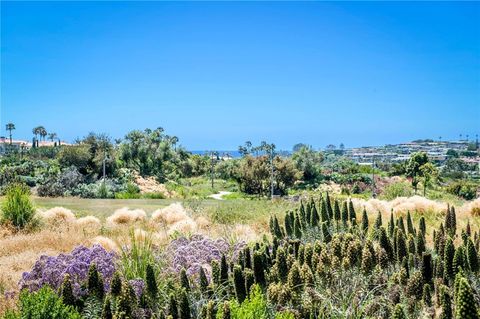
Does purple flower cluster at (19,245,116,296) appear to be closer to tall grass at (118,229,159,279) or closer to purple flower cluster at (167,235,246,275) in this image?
tall grass at (118,229,159,279)

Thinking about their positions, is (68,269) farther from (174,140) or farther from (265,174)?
(174,140)

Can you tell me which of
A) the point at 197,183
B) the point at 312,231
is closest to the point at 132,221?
the point at 312,231

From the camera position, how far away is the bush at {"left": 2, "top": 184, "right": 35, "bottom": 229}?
1289cm

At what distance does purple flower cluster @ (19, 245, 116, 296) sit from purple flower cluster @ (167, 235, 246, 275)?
908 mm

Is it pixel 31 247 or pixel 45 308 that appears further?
pixel 31 247

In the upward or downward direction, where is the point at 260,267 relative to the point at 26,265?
upward

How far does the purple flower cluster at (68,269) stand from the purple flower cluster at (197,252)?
91cm

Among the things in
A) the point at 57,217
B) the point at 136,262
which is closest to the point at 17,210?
the point at 57,217

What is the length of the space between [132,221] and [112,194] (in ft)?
59.6

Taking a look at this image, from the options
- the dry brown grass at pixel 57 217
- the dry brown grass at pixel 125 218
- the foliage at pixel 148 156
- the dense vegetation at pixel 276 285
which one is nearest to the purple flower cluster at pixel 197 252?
the dense vegetation at pixel 276 285

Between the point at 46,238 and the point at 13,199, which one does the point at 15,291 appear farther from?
the point at 13,199

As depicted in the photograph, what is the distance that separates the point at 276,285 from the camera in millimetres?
4340

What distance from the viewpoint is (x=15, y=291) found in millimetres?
6227

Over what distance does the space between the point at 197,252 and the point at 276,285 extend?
2.46 m
